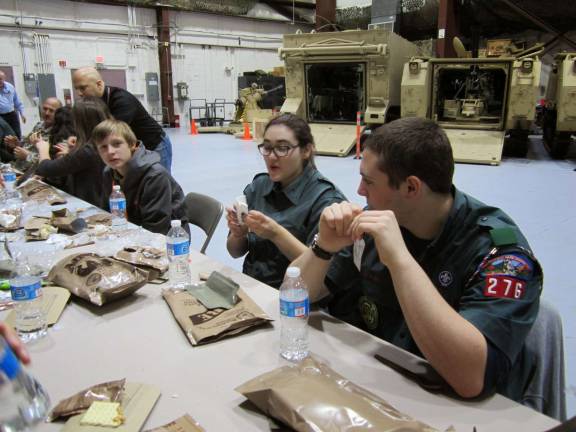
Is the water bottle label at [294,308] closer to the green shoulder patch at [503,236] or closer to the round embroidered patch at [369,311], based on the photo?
the round embroidered patch at [369,311]

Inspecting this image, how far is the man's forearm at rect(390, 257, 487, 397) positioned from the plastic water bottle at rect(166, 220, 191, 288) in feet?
2.91

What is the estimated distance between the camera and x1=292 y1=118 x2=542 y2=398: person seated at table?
3.76ft

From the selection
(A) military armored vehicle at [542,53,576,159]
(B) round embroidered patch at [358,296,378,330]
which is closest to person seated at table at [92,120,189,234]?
(B) round embroidered patch at [358,296,378,330]

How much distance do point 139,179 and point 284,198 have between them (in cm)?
103

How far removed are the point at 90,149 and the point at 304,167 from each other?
6.42 feet

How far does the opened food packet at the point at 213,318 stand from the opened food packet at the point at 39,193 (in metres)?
2.04

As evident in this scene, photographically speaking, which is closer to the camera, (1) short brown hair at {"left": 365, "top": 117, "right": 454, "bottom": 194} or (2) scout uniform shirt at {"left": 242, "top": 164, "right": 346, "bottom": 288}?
(1) short brown hair at {"left": 365, "top": 117, "right": 454, "bottom": 194}

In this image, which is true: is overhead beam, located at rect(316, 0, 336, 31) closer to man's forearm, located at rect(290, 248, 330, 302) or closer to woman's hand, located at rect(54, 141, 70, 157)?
woman's hand, located at rect(54, 141, 70, 157)

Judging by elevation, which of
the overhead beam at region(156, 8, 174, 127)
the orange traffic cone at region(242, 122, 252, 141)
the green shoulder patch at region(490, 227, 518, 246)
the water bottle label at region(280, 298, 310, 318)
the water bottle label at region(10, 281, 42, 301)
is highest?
the overhead beam at region(156, 8, 174, 127)

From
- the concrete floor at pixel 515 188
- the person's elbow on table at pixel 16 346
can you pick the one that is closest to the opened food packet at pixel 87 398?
the person's elbow on table at pixel 16 346

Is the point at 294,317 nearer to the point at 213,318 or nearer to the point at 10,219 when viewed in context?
the point at 213,318

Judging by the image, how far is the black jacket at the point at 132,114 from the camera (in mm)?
3881

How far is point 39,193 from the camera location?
11.2ft

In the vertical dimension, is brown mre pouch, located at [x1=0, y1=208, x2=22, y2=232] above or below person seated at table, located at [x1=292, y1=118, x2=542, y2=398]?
below
